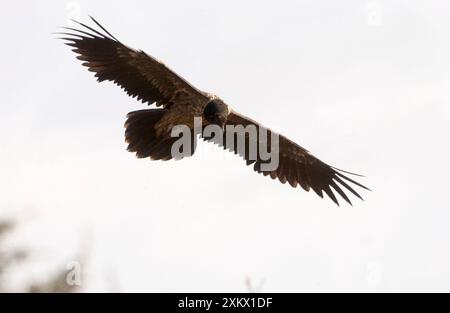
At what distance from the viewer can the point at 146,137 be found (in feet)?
45.0

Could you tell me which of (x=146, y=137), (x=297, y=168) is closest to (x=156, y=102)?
(x=146, y=137)

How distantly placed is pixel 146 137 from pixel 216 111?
44.4 inches

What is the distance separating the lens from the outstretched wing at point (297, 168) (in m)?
14.1

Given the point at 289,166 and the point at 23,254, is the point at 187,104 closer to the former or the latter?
the point at 289,166

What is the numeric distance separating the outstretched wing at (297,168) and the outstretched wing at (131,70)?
1.03 meters

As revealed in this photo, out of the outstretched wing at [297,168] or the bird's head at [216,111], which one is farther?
the outstretched wing at [297,168]

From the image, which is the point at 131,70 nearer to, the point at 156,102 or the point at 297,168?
the point at 156,102

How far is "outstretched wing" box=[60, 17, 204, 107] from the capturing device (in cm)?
1300

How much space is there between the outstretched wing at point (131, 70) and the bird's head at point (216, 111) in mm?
204

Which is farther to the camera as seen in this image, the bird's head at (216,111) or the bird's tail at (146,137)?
the bird's tail at (146,137)

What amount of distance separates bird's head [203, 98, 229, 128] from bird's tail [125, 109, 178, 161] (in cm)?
63

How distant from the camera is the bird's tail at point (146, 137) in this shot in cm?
1361

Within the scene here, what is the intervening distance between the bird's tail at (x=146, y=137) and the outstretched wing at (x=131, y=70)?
237 millimetres
